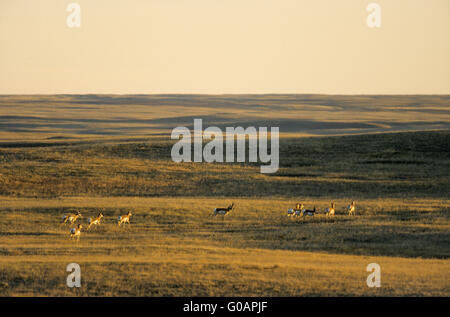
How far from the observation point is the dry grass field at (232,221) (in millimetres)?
21219

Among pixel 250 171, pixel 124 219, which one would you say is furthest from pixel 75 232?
pixel 250 171

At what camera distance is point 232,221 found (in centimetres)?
3459

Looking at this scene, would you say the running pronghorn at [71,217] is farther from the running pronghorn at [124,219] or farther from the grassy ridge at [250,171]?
the grassy ridge at [250,171]

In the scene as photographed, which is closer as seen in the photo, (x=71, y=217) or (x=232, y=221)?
(x=71, y=217)

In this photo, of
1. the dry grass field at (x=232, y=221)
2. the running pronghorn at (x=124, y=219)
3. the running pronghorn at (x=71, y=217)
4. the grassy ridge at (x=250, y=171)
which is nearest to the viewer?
the dry grass field at (x=232, y=221)

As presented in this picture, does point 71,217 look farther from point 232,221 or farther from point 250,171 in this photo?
point 250,171

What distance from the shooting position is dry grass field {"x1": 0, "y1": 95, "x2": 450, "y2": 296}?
21.2 metres

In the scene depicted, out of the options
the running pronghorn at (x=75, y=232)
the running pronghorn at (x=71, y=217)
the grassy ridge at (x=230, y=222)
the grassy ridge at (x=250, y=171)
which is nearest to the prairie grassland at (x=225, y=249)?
the grassy ridge at (x=230, y=222)

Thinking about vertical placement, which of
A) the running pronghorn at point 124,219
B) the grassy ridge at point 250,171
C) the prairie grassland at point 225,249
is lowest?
the prairie grassland at point 225,249

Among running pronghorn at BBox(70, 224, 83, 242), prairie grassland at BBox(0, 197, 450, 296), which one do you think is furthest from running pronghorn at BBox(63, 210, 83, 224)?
running pronghorn at BBox(70, 224, 83, 242)

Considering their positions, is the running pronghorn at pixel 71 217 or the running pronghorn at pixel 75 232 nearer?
the running pronghorn at pixel 75 232

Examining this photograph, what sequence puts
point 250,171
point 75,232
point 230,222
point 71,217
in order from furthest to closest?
point 250,171, point 230,222, point 71,217, point 75,232

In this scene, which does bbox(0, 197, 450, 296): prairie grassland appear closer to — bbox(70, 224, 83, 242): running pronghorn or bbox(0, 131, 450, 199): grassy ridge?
bbox(70, 224, 83, 242): running pronghorn
